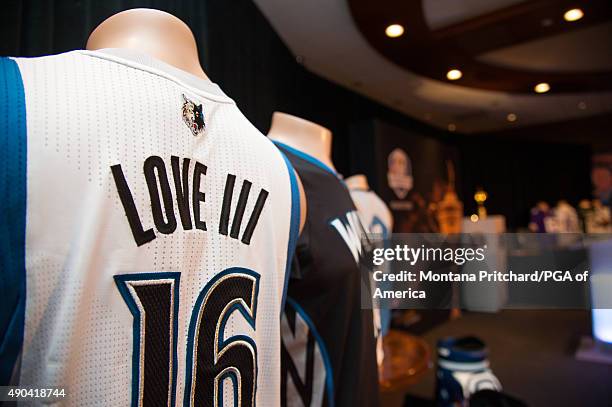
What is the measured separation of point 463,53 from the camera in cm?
343

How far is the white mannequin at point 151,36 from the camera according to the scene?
0.50 metres

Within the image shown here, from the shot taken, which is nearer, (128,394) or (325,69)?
(128,394)

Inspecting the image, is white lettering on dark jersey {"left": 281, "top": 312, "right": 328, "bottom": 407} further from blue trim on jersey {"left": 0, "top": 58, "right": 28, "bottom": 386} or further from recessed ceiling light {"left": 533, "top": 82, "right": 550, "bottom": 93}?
recessed ceiling light {"left": 533, "top": 82, "right": 550, "bottom": 93}

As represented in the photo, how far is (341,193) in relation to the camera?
92 centimetres

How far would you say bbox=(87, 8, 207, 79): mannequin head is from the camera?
498 mm

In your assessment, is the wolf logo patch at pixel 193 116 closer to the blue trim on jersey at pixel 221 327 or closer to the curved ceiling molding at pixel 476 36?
the blue trim on jersey at pixel 221 327

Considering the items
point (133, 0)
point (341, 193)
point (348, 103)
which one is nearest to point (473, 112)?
point (348, 103)

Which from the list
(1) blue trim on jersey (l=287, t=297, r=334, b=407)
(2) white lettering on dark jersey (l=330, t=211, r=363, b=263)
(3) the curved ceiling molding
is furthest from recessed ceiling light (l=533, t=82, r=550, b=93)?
(1) blue trim on jersey (l=287, t=297, r=334, b=407)

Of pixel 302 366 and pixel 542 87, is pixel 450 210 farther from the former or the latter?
pixel 302 366

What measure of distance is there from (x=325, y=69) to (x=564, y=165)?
649cm

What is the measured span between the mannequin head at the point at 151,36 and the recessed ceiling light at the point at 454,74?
3633mm

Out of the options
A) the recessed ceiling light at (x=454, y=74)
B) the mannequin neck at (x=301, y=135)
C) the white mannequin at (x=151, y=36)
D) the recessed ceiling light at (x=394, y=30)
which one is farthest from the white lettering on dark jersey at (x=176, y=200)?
the recessed ceiling light at (x=454, y=74)

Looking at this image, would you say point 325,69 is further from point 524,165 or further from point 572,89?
point 524,165

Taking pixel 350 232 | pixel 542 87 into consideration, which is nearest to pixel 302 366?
pixel 350 232
